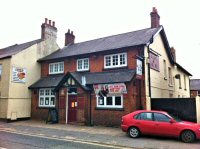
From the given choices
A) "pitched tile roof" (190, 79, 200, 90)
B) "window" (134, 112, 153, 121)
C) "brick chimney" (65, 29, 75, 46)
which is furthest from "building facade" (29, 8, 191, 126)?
"pitched tile roof" (190, 79, 200, 90)

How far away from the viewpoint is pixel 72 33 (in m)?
26.1

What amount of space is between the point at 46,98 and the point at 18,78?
319 cm

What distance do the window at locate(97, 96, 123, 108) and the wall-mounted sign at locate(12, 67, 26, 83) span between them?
8.29 m

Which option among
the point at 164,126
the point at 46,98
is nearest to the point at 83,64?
the point at 46,98

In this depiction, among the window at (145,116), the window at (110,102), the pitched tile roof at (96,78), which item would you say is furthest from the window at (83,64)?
the window at (145,116)

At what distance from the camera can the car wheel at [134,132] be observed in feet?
37.0

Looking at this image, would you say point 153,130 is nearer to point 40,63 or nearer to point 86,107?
point 86,107

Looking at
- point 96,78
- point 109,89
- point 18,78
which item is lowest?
point 109,89

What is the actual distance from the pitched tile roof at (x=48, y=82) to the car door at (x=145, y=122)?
9.39m

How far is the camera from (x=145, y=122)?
11.2 m

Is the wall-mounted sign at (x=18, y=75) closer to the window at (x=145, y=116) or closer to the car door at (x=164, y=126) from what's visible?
the window at (x=145, y=116)

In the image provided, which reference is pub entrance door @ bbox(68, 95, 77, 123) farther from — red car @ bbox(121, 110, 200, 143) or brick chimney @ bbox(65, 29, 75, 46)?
brick chimney @ bbox(65, 29, 75, 46)

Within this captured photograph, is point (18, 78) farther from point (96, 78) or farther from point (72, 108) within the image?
point (96, 78)

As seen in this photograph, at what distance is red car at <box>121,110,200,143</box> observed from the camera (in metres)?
→ 10.2
